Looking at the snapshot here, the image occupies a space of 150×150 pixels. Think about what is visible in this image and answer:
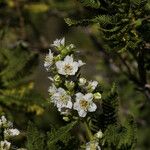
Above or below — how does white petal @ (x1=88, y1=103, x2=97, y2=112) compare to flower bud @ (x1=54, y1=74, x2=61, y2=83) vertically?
below

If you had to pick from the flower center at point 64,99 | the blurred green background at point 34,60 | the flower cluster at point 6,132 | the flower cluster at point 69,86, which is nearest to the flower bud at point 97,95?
the flower cluster at point 69,86

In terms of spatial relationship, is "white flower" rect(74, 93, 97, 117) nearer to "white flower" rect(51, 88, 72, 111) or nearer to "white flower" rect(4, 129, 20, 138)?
"white flower" rect(51, 88, 72, 111)

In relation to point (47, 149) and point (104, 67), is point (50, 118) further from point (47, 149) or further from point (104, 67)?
point (47, 149)

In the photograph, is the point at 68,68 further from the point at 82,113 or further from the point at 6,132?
the point at 6,132

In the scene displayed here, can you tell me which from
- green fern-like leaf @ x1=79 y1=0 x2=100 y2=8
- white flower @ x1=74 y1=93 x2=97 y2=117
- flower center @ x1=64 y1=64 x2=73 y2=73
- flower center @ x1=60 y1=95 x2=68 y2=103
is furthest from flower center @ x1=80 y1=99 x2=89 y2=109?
green fern-like leaf @ x1=79 y1=0 x2=100 y2=8

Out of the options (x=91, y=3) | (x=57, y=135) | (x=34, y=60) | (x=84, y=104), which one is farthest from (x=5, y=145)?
(x=34, y=60)

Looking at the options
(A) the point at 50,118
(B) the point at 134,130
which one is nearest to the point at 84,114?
(B) the point at 134,130

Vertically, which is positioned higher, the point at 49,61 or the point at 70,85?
the point at 49,61
